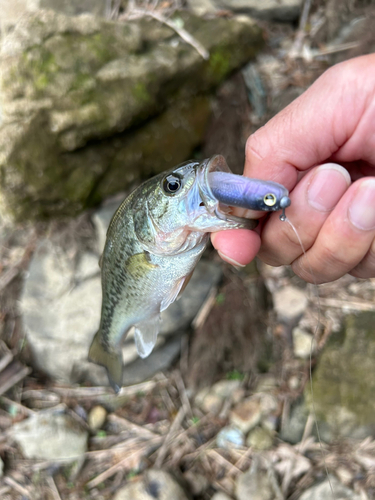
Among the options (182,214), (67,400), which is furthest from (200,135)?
(67,400)

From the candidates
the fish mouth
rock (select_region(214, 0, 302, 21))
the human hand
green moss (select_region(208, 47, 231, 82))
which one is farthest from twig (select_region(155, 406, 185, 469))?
rock (select_region(214, 0, 302, 21))

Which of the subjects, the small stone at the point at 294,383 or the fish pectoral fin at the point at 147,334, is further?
the small stone at the point at 294,383

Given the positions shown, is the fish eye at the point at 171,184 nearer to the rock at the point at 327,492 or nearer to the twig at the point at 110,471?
the rock at the point at 327,492

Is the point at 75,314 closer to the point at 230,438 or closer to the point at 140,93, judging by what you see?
the point at 230,438

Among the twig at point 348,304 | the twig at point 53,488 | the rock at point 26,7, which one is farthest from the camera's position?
the rock at point 26,7

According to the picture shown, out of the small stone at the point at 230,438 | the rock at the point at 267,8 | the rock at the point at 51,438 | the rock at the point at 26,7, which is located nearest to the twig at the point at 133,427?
the rock at the point at 51,438

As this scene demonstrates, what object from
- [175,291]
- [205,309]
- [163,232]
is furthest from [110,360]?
[205,309]
